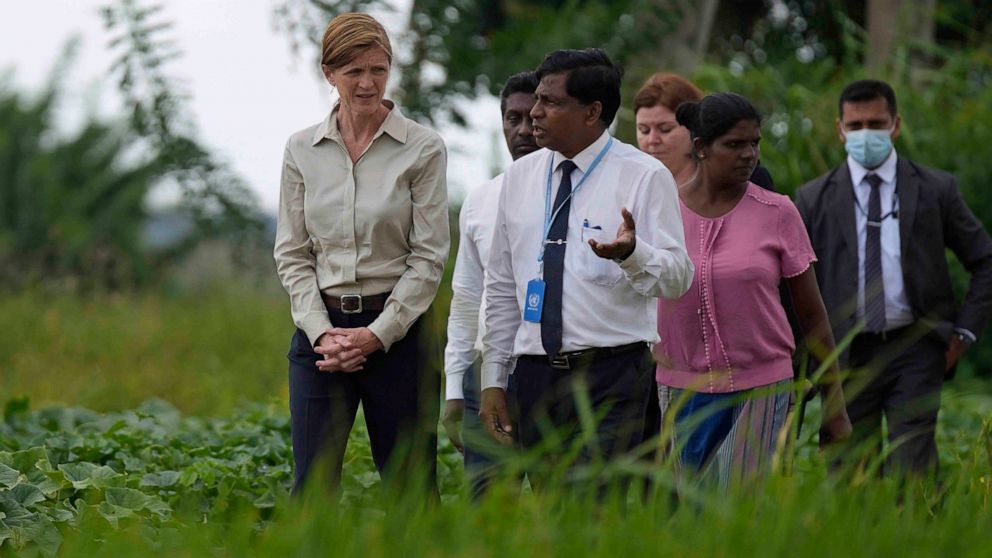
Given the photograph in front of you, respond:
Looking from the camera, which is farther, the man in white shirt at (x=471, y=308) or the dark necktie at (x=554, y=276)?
the man in white shirt at (x=471, y=308)

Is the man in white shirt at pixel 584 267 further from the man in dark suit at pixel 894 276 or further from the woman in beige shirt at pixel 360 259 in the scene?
the man in dark suit at pixel 894 276

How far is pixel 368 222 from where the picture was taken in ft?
18.1

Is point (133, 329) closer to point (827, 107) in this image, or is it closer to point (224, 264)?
point (224, 264)

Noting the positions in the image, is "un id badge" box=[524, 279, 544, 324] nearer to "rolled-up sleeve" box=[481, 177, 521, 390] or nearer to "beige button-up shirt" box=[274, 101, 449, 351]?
"rolled-up sleeve" box=[481, 177, 521, 390]

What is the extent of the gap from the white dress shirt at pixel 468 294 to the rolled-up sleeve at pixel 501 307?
46 centimetres

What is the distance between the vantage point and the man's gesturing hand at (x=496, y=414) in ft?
17.3

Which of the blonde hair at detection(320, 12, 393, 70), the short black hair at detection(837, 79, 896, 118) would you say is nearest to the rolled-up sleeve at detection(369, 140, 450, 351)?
the blonde hair at detection(320, 12, 393, 70)

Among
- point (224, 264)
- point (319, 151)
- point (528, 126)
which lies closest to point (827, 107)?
point (528, 126)

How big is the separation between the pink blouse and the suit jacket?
149cm

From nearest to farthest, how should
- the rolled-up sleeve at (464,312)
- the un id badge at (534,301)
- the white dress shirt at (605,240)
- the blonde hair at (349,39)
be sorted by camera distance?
the white dress shirt at (605,240)
the un id badge at (534,301)
the blonde hair at (349,39)
the rolled-up sleeve at (464,312)

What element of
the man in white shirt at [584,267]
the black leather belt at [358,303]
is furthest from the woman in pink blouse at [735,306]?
the black leather belt at [358,303]

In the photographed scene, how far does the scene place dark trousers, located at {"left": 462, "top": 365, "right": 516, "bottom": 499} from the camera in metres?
5.27

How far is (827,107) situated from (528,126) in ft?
19.3

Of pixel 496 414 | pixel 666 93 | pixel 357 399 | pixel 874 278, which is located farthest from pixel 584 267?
pixel 874 278
